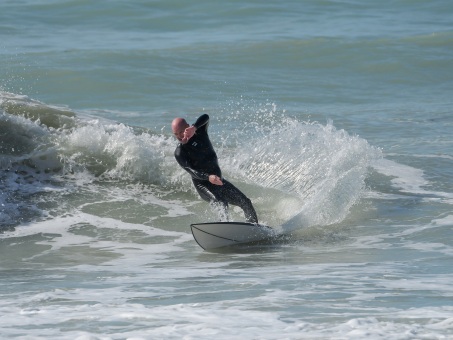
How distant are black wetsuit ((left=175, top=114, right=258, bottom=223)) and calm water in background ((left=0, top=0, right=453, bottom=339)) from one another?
1.83 feet

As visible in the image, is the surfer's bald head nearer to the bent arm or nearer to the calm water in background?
the bent arm

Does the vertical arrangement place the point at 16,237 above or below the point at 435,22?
below

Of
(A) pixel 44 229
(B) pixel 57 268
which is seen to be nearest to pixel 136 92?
(A) pixel 44 229

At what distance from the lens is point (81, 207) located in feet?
38.2

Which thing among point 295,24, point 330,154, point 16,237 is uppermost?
point 295,24

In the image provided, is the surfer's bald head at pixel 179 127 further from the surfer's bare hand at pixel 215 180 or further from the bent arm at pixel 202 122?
the surfer's bare hand at pixel 215 180

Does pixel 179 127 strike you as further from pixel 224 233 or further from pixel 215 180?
pixel 224 233

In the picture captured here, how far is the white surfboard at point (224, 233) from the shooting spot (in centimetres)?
941

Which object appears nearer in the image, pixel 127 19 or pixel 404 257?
pixel 404 257

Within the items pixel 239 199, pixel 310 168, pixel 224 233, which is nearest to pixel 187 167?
pixel 239 199

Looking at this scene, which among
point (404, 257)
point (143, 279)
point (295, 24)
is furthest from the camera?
point (295, 24)

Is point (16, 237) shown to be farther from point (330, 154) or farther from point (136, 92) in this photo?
point (136, 92)

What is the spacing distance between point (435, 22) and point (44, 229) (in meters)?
21.6

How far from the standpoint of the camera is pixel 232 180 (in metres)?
12.5
